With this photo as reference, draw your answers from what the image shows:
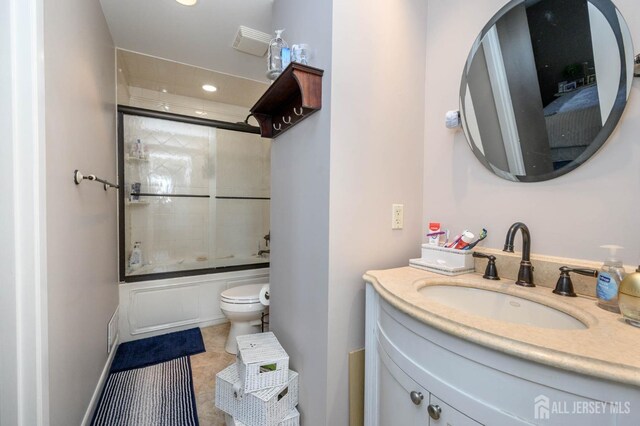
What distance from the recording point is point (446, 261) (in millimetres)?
1178

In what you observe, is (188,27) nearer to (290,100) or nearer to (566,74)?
(290,100)

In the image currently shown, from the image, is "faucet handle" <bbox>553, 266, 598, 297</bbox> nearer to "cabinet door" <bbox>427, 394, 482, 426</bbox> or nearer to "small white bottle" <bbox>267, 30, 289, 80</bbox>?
"cabinet door" <bbox>427, 394, 482, 426</bbox>

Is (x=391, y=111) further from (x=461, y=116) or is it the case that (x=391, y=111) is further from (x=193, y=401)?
(x=193, y=401)

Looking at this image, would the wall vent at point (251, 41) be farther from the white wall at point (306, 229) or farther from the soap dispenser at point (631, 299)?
the soap dispenser at point (631, 299)

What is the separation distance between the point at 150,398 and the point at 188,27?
2505 mm

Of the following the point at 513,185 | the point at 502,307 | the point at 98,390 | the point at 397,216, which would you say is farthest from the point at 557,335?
the point at 98,390

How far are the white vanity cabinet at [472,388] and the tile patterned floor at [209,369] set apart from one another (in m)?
1.10

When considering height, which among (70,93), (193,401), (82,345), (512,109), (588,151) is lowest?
(193,401)

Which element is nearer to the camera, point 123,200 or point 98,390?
point 98,390

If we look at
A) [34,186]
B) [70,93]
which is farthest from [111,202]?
[34,186]

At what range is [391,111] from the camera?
51.5 inches

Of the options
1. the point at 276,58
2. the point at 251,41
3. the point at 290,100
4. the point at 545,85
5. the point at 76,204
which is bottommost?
the point at 76,204

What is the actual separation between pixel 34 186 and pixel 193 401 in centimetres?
145

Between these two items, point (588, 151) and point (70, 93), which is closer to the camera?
point (588, 151)
